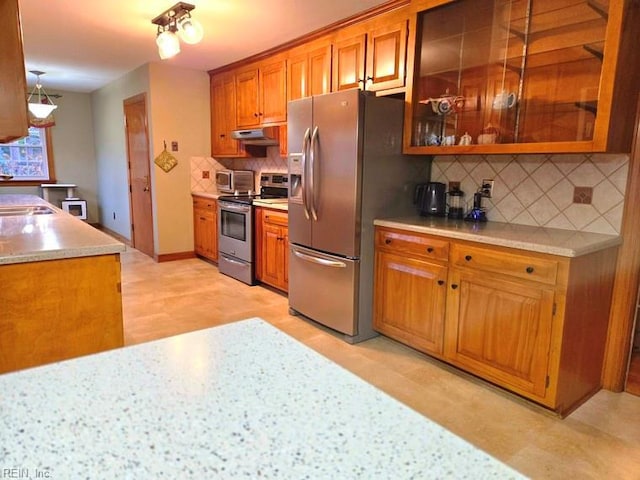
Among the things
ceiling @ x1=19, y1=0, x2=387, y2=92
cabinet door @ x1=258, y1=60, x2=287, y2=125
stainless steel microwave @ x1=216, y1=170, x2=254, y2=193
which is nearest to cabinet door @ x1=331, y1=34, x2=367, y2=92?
ceiling @ x1=19, y1=0, x2=387, y2=92

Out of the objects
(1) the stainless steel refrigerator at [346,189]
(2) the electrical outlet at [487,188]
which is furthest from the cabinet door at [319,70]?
(2) the electrical outlet at [487,188]

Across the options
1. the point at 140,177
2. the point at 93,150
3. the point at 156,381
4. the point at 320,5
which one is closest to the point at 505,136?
the point at 320,5

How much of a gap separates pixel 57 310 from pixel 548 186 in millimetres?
2711

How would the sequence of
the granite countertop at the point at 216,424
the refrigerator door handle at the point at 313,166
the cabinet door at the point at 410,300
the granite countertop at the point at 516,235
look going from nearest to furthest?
the granite countertop at the point at 216,424
the granite countertop at the point at 516,235
the cabinet door at the point at 410,300
the refrigerator door handle at the point at 313,166

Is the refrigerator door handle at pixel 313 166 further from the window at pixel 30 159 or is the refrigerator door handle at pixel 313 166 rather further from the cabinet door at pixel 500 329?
the window at pixel 30 159

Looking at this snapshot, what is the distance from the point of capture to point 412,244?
271 cm

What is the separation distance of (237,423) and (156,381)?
0.21m

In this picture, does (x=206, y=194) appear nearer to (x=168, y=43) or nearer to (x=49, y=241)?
(x=168, y=43)

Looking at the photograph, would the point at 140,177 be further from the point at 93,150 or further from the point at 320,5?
the point at 320,5

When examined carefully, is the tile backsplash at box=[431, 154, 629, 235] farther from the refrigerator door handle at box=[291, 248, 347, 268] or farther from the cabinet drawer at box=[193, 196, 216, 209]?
the cabinet drawer at box=[193, 196, 216, 209]

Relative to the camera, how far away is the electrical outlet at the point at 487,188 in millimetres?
2893

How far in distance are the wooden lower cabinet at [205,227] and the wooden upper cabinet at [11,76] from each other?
3118 mm

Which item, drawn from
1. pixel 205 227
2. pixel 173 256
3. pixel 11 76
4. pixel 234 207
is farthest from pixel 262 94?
pixel 11 76

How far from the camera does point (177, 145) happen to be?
520cm
